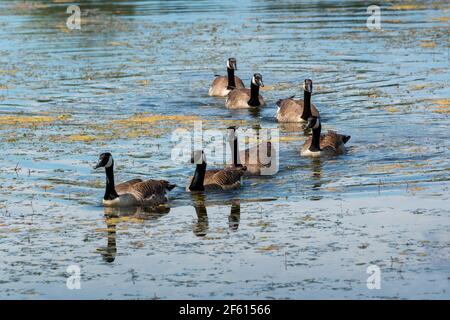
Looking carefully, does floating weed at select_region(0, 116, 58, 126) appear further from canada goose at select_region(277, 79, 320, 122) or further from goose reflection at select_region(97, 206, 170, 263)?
goose reflection at select_region(97, 206, 170, 263)

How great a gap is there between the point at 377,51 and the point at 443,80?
7.01 meters

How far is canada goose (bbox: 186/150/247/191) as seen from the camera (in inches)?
781

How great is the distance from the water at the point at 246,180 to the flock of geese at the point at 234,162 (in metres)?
0.33

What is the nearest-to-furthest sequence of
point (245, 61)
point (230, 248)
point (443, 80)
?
point (230, 248) < point (443, 80) < point (245, 61)

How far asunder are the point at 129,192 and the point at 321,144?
538cm

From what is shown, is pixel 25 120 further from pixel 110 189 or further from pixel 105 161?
pixel 110 189

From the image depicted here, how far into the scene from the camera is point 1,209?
1858 cm

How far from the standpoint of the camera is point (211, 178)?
20344mm

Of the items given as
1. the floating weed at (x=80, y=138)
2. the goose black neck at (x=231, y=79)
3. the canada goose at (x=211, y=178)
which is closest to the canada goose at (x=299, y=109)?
the goose black neck at (x=231, y=79)

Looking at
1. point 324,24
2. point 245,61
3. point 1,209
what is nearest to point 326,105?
point 245,61

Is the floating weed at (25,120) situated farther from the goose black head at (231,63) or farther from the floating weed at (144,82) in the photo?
the goose black head at (231,63)

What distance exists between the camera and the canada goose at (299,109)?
27.2 metres

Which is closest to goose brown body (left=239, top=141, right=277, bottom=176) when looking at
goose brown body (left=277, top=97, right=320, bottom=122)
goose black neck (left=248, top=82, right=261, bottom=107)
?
goose brown body (left=277, top=97, right=320, bottom=122)
